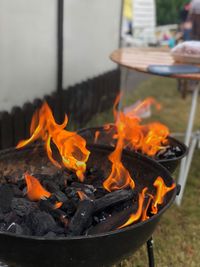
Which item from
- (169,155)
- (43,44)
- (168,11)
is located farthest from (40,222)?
(168,11)

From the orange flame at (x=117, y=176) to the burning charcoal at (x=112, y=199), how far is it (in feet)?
0.42

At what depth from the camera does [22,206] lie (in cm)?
172

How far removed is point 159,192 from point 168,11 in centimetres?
1091

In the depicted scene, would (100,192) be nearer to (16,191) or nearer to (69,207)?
(69,207)

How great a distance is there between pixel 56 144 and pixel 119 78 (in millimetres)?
3948

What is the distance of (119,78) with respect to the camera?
5.85 m

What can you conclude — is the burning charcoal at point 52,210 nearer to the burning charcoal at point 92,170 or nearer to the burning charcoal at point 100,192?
the burning charcoal at point 100,192

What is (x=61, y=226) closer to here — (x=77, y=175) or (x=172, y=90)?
(x=77, y=175)

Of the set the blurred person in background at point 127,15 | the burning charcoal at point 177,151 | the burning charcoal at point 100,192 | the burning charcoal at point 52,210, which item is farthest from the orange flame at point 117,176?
the blurred person in background at point 127,15

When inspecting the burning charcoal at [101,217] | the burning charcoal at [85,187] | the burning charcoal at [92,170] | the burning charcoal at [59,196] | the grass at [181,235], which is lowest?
the grass at [181,235]

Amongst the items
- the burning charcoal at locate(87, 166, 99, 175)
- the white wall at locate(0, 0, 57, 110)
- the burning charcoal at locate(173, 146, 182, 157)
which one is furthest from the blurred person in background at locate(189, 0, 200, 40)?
the burning charcoal at locate(87, 166, 99, 175)

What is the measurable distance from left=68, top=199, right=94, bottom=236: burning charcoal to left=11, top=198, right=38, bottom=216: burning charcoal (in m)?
0.22

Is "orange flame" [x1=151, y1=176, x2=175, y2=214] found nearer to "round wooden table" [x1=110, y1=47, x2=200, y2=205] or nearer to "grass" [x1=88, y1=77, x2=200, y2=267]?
"grass" [x1=88, y1=77, x2=200, y2=267]

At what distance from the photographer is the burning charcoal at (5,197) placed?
178cm
